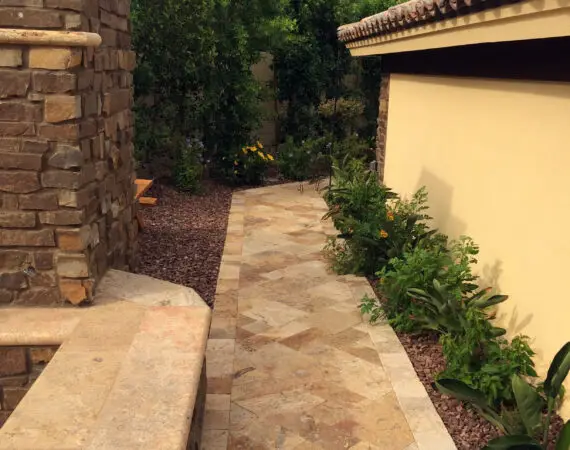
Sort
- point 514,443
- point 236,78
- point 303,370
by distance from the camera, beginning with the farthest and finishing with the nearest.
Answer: point 236,78 → point 303,370 → point 514,443

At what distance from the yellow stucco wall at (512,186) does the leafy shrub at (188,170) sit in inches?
189

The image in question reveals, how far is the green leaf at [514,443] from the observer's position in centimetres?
287

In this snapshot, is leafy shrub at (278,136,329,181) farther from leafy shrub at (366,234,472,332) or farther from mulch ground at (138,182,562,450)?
leafy shrub at (366,234,472,332)

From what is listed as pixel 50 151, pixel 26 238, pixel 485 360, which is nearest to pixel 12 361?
pixel 26 238

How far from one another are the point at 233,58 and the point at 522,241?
750 centimetres

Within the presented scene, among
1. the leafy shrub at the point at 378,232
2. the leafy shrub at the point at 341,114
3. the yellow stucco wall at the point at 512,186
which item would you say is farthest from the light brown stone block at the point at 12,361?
the leafy shrub at the point at 341,114

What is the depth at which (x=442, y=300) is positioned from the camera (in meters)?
4.46

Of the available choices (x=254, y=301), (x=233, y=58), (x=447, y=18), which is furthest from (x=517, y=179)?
(x=233, y=58)

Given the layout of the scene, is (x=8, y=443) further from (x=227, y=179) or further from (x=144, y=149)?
(x=227, y=179)

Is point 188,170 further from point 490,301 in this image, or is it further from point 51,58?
point 490,301

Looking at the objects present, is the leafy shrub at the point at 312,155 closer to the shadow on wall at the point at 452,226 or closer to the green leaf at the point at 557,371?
the shadow on wall at the point at 452,226

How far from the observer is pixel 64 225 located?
3592mm

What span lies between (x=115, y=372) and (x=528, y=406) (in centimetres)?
221

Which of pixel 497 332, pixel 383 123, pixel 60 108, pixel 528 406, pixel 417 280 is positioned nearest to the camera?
pixel 528 406
